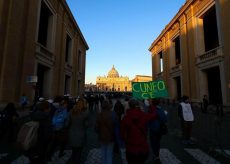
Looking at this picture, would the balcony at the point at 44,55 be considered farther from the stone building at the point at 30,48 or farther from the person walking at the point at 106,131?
the person walking at the point at 106,131

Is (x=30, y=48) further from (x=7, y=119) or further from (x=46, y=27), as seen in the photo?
(x=7, y=119)

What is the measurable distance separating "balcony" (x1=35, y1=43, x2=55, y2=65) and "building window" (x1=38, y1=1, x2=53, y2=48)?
A: 60.7 inches

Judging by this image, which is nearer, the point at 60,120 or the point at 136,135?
the point at 136,135

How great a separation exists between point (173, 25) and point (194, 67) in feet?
33.4

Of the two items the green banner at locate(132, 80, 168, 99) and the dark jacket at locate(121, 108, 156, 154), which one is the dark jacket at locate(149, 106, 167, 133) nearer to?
the dark jacket at locate(121, 108, 156, 154)

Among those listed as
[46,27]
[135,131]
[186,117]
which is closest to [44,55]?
[46,27]

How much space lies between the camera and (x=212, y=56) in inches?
704

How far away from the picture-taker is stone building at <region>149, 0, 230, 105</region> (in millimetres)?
16047

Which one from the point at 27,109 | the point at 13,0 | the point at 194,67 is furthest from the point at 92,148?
the point at 194,67

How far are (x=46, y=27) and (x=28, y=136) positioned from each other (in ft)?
68.4

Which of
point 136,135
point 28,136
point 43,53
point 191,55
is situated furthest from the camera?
point 191,55

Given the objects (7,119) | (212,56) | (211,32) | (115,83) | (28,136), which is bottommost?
(7,119)

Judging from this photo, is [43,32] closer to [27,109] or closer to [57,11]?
[57,11]

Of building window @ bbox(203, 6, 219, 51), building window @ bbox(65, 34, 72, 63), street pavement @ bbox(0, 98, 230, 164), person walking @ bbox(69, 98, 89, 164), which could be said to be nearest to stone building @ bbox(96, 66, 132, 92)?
building window @ bbox(65, 34, 72, 63)
